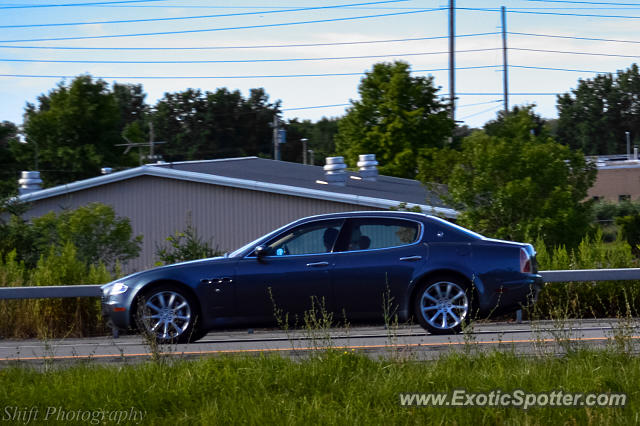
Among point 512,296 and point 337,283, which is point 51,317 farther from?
point 512,296

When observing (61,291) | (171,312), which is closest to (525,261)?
(171,312)

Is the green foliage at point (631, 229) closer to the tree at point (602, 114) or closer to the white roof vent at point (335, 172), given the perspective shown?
the white roof vent at point (335, 172)

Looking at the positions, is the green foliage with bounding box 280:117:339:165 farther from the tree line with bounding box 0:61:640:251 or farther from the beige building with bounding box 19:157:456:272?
the beige building with bounding box 19:157:456:272

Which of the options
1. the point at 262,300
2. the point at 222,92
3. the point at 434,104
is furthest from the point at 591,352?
the point at 222,92

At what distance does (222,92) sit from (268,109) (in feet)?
15.9

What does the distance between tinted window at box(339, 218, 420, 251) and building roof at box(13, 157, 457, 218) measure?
1216 centimetres

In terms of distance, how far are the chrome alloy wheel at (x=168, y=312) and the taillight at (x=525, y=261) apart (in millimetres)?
3936

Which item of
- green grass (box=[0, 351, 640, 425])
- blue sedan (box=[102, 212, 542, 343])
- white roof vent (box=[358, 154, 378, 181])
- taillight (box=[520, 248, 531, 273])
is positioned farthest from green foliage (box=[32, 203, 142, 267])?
white roof vent (box=[358, 154, 378, 181])

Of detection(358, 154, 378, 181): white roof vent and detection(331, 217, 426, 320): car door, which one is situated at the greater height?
detection(358, 154, 378, 181): white roof vent

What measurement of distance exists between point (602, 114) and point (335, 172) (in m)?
88.8

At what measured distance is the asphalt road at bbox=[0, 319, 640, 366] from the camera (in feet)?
27.3

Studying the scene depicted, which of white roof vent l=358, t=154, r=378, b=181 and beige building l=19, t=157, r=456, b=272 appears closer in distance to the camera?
beige building l=19, t=157, r=456, b=272

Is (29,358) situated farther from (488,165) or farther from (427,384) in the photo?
(488,165)

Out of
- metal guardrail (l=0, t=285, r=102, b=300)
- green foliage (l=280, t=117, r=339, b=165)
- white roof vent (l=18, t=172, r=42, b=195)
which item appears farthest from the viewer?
Result: green foliage (l=280, t=117, r=339, b=165)
